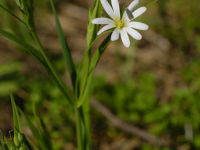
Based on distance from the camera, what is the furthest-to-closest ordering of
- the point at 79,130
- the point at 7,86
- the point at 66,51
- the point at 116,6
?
the point at 7,86
the point at 79,130
the point at 66,51
the point at 116,6

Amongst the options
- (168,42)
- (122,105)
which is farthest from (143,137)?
(168,42)

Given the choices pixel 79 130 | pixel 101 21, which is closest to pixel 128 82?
pixel 79 130

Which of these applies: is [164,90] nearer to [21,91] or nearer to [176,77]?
[176,77]

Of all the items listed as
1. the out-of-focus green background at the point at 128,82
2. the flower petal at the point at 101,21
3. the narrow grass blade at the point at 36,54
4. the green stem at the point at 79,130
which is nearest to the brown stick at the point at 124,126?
the out-of-focus green background at the point at 128,82

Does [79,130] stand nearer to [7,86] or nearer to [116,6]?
[116,6]

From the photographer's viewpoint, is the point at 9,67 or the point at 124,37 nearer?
the point at 124,37

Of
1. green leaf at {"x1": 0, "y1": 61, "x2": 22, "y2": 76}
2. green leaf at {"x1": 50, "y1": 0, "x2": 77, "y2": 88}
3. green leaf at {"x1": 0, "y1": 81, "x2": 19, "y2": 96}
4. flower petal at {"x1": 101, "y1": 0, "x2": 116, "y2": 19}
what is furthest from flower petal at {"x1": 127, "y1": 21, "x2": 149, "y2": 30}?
green leaf at {"x1": 0, "y1": 61, "x2": 22, "y2": 76}

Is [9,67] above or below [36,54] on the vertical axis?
above
